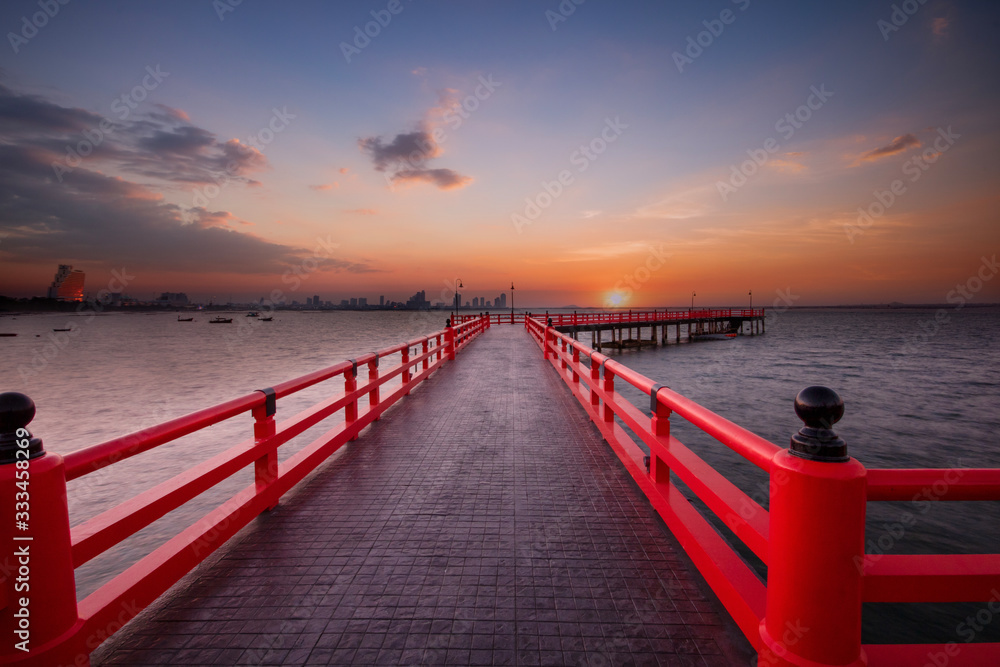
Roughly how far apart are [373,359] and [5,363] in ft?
207

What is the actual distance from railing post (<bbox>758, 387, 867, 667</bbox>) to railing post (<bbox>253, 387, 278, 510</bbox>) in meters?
3.40

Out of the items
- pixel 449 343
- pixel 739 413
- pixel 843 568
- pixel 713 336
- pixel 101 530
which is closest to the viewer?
pixel 843 568

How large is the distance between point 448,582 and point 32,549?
195 centimetres

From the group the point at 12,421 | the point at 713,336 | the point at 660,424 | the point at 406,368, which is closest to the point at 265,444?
the point at 12,421

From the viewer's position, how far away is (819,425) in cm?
153

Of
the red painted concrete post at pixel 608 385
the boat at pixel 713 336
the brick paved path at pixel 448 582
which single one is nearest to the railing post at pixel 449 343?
the red painted concrete post at pixel 608 385

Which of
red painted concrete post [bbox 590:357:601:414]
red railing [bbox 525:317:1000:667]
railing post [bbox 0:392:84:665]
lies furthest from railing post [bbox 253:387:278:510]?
red painted concrete post [bbox 590:357:601:414]

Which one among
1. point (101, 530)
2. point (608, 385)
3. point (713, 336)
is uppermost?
point (608, 385)

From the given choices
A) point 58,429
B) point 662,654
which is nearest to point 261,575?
point 662,654

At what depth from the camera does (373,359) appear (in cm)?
642

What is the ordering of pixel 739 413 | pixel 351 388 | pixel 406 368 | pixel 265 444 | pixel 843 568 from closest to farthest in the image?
pixel 843 568 → pixel 265 444 → pixel 351 388 → pixel 406 368 → pixel 739 413

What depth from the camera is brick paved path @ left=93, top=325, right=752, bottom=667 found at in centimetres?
231

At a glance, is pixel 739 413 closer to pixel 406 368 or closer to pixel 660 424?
pixel 406 368

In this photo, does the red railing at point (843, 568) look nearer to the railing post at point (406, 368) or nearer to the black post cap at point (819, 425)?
the black post cap at point (819, 425)
